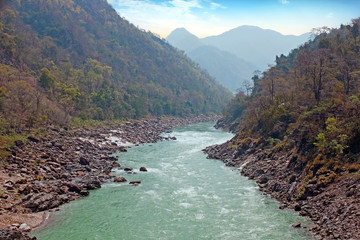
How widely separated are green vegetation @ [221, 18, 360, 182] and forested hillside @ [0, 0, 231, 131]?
3460cm

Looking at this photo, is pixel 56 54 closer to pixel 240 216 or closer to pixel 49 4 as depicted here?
pixel 49 4

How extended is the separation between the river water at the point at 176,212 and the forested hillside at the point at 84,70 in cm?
2072

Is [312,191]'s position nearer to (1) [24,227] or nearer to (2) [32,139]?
(1) [24,227]

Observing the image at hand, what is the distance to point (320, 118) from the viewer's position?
28969mm

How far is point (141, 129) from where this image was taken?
2741 inches

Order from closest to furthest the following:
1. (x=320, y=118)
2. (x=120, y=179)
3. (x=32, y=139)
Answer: (x=320, y=118), (x=120, y=179), (x=32, y=139)

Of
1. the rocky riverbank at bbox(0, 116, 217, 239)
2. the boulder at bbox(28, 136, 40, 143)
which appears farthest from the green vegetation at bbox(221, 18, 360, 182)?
the boulder at bbox(28, 136, 40, 143)

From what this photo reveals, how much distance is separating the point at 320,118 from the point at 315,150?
416cm

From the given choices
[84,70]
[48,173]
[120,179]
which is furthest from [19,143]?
[84,70]

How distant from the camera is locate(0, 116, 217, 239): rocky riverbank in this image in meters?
20.5

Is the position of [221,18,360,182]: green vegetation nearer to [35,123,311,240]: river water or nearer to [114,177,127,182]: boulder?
[35,123,311,240]: river water

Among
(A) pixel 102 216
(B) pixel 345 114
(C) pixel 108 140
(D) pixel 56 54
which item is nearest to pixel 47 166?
(A) pixel 102 216

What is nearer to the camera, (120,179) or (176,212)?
(176,212)

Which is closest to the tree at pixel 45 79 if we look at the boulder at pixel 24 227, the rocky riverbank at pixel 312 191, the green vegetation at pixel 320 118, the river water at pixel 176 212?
the river water at pixel 176 212
